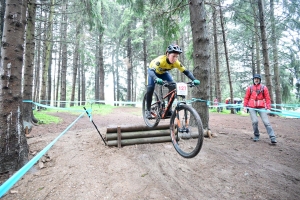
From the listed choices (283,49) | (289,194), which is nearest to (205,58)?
(289,194)

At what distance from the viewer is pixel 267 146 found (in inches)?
231

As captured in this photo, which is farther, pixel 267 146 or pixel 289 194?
pixel 267 146

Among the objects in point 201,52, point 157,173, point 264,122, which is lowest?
point 157,173

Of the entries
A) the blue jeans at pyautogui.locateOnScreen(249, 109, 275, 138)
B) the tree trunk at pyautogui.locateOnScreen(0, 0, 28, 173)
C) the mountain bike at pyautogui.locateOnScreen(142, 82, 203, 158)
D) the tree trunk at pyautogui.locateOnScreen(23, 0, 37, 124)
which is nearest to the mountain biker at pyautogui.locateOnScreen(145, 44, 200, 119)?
the mountain bike at pyautogui.locateOnScreen(142, 82, 203, 158)

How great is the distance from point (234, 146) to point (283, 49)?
15339 millimetres

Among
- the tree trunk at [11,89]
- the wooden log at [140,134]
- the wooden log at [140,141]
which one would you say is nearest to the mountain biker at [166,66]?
the wooden log at [140,134]

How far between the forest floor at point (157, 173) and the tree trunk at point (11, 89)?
1.48 feet

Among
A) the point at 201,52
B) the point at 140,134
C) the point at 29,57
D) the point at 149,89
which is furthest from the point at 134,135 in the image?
the point at 29,57

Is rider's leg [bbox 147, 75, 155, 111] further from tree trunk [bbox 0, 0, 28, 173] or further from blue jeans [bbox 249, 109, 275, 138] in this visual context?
blue jeans [bbox 249, 109, 275, 138]

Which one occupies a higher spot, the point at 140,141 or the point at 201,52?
the point at 201,52

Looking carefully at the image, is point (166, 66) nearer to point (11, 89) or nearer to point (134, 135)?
point (134, 135)

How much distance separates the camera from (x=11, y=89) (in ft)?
13.3

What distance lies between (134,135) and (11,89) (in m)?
3.46

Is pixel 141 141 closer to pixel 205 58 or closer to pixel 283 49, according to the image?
pixel 205 58
